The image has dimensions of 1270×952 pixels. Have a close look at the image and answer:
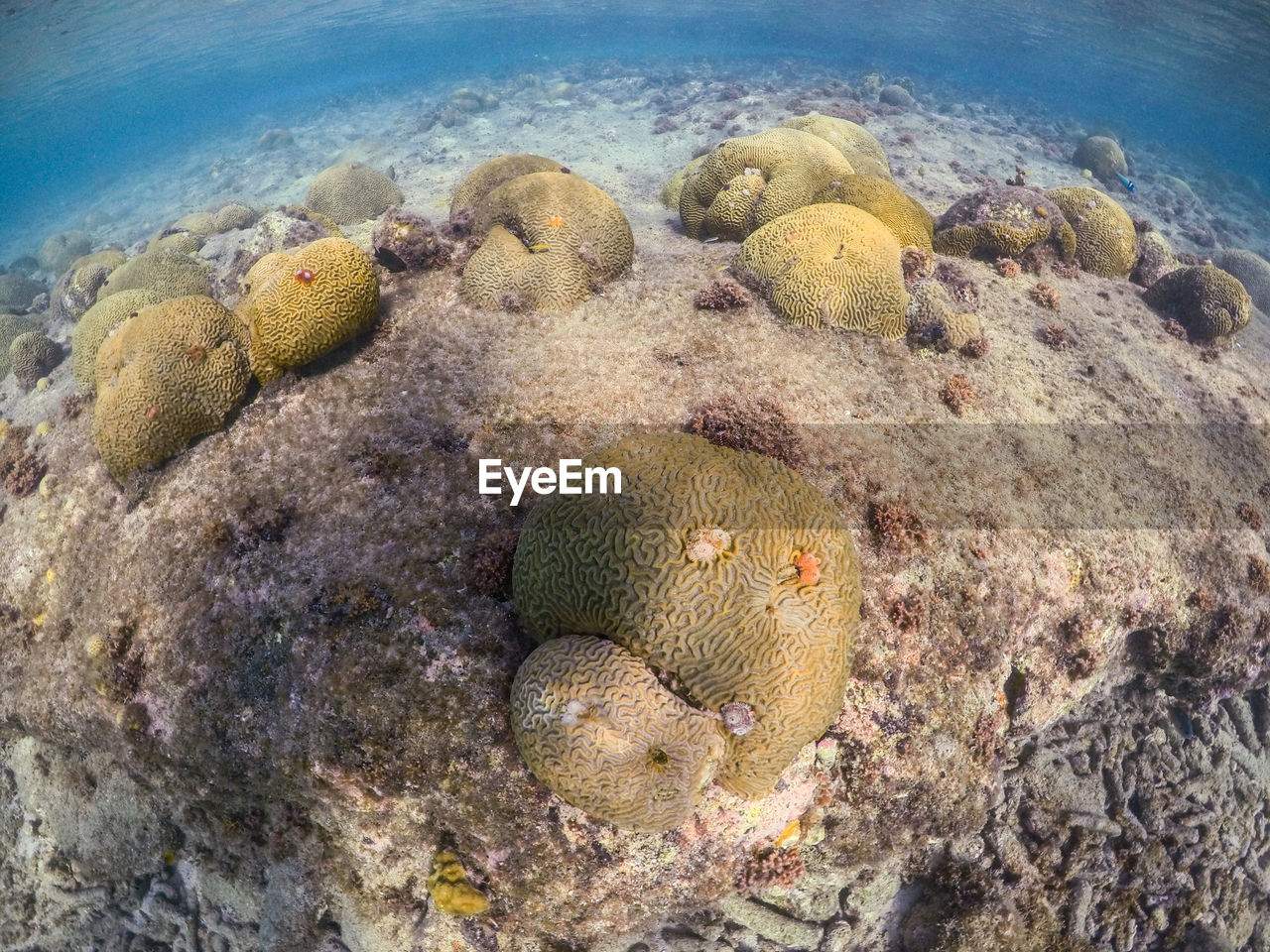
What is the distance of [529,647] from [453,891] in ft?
8.13

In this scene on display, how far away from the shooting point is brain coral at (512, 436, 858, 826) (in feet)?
14.5

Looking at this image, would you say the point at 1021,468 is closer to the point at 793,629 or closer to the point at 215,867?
the point at 793,629

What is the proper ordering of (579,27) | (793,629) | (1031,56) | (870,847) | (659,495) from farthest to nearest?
(579,27) → (1031,56) → (870,847) → (659,495) → (793,629)

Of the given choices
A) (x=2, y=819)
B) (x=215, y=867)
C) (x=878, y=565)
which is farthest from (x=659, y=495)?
(x=2, y=819)

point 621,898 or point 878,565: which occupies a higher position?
point 878,565

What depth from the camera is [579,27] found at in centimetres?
9988

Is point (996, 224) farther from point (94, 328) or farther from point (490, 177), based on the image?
point (94, 328)

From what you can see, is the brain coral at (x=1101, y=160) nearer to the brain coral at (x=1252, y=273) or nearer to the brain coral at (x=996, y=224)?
the brain coral at (x=1252, y=273)

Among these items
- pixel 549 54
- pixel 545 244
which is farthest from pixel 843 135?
pixel 549 54

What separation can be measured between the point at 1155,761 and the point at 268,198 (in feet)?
125

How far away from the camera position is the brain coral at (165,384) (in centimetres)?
687

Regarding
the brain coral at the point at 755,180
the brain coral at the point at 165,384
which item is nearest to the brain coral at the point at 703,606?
the brain coral at the point at 165,384

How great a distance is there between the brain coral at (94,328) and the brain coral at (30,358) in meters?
5.77

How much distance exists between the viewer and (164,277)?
13.3 metres
